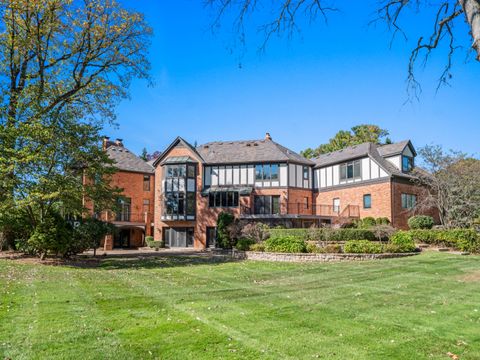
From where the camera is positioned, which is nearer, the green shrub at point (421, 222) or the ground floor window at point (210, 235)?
the green shrub at point (421, 222)

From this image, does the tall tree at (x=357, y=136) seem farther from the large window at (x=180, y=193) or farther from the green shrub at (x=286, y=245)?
the green shrub at (x=286, y=245)

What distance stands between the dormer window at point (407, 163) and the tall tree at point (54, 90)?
68.8ft

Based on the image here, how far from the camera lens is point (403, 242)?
2011cm

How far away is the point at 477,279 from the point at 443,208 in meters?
16.5

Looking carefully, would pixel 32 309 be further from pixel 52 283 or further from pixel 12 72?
pixel 12 72

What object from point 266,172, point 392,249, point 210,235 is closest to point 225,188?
point 266,172

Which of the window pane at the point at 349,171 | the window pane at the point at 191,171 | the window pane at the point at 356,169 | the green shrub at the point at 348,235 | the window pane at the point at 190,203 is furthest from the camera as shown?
the window pane at the point at 191,171

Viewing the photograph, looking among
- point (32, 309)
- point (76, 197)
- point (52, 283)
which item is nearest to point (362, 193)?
point (76, 197)

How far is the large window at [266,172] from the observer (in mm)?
35656

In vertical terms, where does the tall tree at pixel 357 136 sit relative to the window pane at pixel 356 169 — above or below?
above

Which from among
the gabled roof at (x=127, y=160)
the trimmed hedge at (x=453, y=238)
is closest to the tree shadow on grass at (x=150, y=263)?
the trimmed hedge at (x=453, y=238)

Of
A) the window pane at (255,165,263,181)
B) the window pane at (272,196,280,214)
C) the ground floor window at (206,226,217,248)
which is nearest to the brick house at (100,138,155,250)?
the ground floor window at (206,226,217,248)

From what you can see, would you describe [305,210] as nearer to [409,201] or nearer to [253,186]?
[253,186]

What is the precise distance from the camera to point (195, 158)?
37.7 meters
